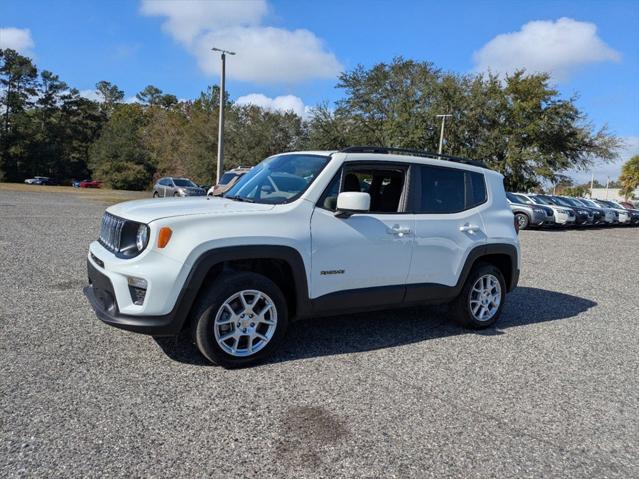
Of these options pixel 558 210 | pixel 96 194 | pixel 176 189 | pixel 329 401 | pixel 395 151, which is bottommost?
pixel 96 194

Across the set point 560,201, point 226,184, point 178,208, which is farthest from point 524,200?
point 178,208

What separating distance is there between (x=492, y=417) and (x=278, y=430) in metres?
1.48

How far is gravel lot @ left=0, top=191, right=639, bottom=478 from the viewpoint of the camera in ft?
9.15

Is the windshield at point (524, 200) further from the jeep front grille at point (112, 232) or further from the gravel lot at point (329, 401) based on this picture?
the jeep front grille at point (112, 232)

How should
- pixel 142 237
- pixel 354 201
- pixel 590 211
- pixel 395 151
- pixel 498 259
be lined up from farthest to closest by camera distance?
pixel 590 211, pixel 498 259, pixel 395 151, pixel 354 201, pixel 142 237

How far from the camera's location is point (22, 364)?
151 inches

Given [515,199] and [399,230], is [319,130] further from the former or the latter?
[399,230]

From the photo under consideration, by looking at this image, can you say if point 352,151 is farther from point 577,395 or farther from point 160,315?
point 577,395

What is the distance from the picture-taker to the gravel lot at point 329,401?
2.79 metres

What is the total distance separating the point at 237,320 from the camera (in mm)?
3918

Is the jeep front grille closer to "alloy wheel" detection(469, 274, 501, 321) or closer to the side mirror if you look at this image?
the side mirror

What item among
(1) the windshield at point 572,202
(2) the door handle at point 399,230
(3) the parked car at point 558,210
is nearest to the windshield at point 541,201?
(3) the parked car at point 558,210

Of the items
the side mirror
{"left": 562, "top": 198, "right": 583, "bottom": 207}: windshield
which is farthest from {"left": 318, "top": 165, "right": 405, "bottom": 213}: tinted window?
{"left": 562, "top": 198, "right": 583, "bottom": 207}: windshield

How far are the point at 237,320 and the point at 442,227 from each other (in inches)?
89.1
